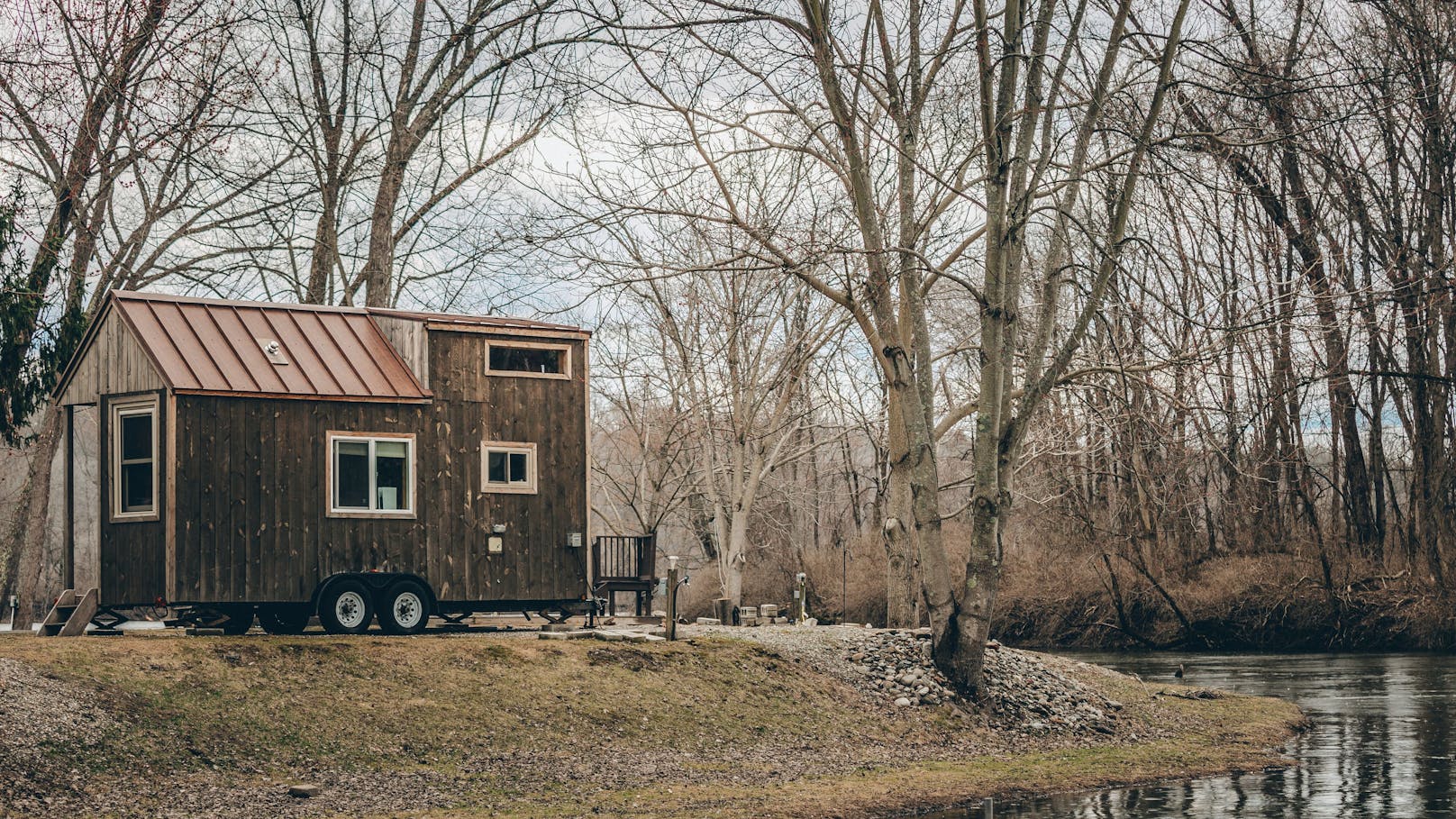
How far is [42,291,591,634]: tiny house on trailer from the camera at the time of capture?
17234 mm

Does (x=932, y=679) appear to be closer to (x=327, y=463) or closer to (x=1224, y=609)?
(x=327, y=463)

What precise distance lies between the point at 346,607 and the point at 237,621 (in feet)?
4.33

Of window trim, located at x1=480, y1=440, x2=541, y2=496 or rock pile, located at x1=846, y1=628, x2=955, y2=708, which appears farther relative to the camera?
window trim, located at x1=480, y1=440, x2=541, y2=496

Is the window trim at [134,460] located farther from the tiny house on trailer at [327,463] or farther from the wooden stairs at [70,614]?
the wooden stairs at [70,614]

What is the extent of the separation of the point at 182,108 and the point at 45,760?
9.30 metres

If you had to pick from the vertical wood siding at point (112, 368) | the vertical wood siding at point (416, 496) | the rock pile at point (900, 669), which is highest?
the vertical wood siding at point (112, 368)

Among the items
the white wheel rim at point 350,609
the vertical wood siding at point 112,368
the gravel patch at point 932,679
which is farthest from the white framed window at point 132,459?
the gravel patch at point 932,679

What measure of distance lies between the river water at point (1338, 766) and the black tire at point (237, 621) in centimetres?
922

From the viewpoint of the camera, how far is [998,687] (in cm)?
1916

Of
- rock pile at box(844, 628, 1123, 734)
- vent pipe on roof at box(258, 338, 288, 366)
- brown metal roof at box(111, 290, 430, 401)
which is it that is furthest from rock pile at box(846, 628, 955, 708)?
vent pipe on roof at box(258, 338, 288, 366)

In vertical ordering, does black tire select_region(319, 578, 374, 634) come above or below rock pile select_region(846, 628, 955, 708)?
above

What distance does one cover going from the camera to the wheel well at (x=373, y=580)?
1775 cm

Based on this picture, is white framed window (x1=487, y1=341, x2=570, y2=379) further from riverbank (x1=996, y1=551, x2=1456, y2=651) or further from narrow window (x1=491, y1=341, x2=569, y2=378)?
riverbank (x1=996, y1=551, x2=1456, y2=651)

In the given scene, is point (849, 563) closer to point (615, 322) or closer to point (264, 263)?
point (615, 322)
